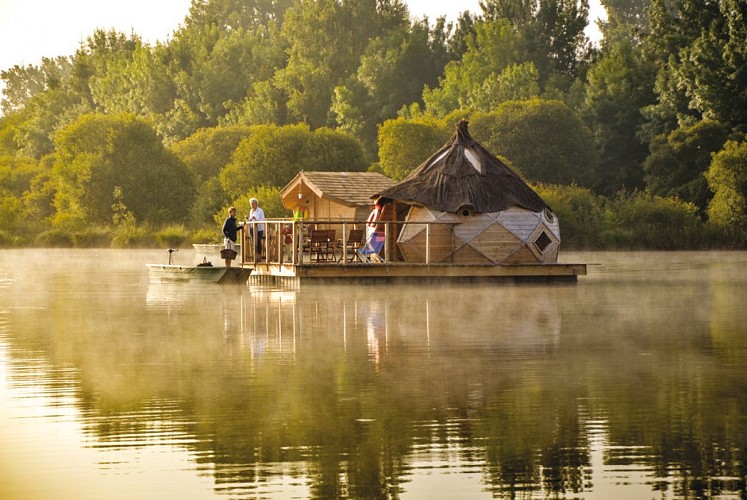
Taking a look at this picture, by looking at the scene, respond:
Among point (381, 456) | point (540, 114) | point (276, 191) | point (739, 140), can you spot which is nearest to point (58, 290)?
point (381, 456)

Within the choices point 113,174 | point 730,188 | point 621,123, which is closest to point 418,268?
point 730,188

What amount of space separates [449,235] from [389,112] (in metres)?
64.0

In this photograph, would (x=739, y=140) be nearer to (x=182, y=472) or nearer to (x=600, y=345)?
(x=600, y=345)

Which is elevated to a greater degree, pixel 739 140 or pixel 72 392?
pixel 739 140

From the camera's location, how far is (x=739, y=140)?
6475 cm

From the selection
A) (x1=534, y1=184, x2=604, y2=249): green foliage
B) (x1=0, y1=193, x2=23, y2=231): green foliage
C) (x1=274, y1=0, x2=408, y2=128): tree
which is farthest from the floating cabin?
(x1=274, y1=0, x2=408, y2=128): tree

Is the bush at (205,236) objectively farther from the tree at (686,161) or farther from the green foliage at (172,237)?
the tree at (686,161)

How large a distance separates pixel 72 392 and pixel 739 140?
56.5m

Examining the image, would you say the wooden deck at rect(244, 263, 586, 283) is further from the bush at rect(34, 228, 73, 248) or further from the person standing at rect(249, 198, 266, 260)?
the bush at rect(34, 228, 73, 248)

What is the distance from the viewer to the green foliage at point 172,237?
65.8 m

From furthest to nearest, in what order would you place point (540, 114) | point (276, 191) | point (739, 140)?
point (540, 114)
point (739, 140)
point (276, 191)

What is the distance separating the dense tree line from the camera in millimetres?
66250

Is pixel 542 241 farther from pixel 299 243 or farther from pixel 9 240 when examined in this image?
pixel 9 240

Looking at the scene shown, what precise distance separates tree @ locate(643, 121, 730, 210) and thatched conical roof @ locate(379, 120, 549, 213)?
106 feet
